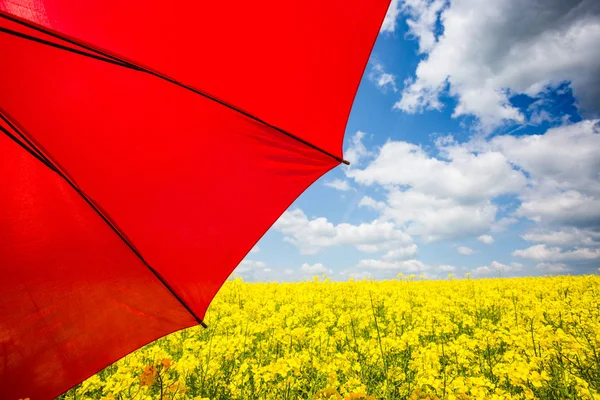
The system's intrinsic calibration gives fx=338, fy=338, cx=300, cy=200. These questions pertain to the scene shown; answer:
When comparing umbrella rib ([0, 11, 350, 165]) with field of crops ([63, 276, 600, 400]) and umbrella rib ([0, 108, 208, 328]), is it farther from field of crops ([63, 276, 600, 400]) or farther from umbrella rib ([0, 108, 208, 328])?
field of crops ([63, 276, 600, 400])

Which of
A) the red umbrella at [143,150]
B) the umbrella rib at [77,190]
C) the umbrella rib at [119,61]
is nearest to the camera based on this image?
the umbrella rib at [119,61]

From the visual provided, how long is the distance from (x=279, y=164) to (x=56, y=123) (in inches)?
37.8

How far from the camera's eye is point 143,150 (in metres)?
1.52

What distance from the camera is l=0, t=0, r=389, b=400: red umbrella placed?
129 cm

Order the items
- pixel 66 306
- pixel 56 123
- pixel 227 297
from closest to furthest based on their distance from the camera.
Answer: pixel 56 123 → pixel 66 306 → pixel 227 297

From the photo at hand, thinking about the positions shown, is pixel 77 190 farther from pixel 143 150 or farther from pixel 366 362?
pixel 366 362

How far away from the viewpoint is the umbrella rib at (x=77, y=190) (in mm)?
1415

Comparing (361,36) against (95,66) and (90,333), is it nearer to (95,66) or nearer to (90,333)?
(95,66)

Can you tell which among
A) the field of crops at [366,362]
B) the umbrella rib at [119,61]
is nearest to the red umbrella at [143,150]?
the umbrella rib at [119,61]

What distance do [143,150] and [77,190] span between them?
379 mm

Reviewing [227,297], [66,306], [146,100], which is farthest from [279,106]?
[227,297]

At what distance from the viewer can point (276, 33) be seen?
1.32 metres

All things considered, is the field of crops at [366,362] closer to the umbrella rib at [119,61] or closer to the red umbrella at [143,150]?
the red umbrella at [143,150]

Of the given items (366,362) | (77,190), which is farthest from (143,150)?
(366,362)
